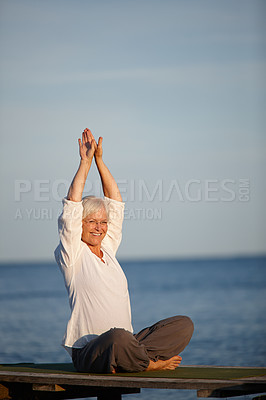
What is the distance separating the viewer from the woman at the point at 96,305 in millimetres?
6023

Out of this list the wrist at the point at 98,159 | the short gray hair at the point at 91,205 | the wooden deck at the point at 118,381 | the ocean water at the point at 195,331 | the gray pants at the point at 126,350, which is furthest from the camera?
the ocean water at the point at 195,331

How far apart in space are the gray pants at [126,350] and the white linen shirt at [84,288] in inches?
6.4

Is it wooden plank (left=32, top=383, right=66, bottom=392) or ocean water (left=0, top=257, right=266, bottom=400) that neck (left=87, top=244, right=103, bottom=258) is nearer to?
wooden plank (left=32, top=383, right=66, bottom=392)

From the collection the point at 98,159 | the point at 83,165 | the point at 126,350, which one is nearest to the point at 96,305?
the point at 126,350

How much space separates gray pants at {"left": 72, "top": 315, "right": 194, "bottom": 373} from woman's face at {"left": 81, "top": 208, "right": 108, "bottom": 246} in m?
0.91

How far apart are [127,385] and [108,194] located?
6.52 feet

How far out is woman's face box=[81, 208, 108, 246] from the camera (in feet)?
21.0

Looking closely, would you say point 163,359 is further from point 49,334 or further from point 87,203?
point 49,334

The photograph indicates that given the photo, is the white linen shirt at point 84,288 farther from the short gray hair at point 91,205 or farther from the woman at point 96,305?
the short gray hair at point 91,205

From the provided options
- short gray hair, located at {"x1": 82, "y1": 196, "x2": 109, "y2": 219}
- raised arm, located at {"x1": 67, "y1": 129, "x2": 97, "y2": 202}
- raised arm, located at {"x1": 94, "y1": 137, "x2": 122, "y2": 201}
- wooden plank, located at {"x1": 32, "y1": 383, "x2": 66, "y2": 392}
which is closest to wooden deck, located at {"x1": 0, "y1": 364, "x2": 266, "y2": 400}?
wooden plank, located at {"x1": 32, "y1": 383, "x2": 66, "y2": 392}

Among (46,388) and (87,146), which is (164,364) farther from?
(87,146)

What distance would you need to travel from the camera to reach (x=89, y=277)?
6.26 metres

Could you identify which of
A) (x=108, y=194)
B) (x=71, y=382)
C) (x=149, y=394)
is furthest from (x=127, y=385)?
(x=149, y=394)

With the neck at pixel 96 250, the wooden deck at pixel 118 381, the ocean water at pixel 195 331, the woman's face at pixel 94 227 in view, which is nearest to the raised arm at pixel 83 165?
the woman's face at pixel 94 227
